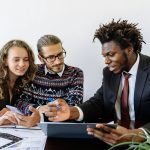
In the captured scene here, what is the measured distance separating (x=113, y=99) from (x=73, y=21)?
0.80 m

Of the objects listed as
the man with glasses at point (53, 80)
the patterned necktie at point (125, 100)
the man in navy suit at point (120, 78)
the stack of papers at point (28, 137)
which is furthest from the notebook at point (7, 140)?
the patterned necktie at point (125, 100)

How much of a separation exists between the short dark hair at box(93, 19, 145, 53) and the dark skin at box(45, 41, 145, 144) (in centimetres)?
3

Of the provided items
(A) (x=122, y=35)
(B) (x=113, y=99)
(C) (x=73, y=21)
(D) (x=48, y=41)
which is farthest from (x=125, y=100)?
(C) (x=73, y=21)

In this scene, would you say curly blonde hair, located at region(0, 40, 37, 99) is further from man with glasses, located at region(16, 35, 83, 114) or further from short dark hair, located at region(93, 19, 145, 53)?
short dark hair, located at region(93, 19, 145, 53)

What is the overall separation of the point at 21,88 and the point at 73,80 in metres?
0.39

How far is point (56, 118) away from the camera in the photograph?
5.50ft

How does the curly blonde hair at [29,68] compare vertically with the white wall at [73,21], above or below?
below

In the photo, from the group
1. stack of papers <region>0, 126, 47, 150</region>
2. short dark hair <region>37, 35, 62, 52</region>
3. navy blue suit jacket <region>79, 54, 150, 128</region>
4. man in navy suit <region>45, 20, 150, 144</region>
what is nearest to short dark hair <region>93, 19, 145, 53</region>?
man in navy suit <region>45, 20, 150, 144</region>

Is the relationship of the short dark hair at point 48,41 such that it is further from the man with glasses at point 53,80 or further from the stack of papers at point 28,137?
the stack of papers at point 28,137

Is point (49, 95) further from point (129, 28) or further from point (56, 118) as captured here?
point (129, 28)

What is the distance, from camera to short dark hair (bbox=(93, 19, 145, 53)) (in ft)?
6.48

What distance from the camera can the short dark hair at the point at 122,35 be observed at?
1.98 metres

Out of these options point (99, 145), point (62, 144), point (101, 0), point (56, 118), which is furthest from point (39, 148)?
point (101, 0)

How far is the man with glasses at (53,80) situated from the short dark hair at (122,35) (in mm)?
365
